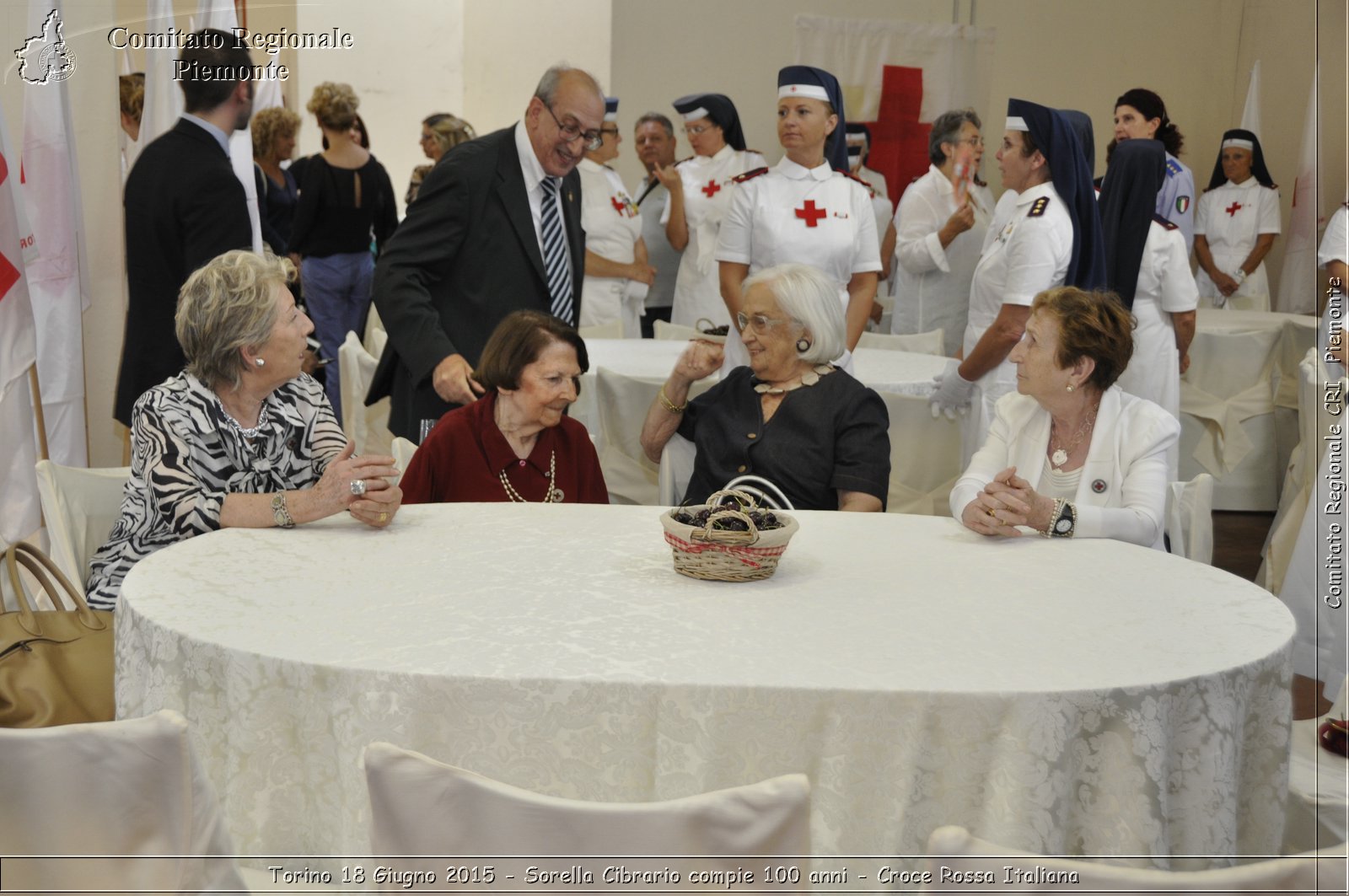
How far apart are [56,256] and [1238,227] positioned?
6.76 meters

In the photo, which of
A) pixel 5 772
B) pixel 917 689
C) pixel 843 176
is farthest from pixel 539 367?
pixel 843 176

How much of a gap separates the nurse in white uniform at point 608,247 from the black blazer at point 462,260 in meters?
3.02

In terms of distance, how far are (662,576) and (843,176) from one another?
2760 mm

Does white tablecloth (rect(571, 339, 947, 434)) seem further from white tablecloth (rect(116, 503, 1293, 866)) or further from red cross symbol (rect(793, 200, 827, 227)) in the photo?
white tablecloth (rect(116, 503, 1293, 866))

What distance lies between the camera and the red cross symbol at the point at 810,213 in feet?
14.5

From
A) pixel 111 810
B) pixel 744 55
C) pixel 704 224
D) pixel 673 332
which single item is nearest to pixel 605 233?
pixel 704 224

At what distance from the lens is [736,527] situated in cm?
206

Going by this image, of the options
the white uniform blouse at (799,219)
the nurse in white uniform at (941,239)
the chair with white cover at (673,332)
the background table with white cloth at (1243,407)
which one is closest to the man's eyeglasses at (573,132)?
the white uniform blouse at (799,219)

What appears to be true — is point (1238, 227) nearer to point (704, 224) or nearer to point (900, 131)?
point (900, 131)

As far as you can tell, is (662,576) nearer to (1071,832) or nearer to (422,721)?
(422,721)

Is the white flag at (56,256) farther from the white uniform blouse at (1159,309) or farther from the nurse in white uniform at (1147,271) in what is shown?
the white uniform blouse at (1159,309)

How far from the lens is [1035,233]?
3775 mm

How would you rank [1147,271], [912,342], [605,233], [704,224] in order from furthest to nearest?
[704,224] → [605,233] → [912,342] → [1147,271]

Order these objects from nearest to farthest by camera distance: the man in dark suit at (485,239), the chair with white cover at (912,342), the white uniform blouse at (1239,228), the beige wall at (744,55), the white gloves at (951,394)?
the man in dark suit at (485,239) < the white gloves at (951,394) < the chair with white cover at (912,342) < the white uniform blouse at (1239,228) < the beige wall at (744,55)
